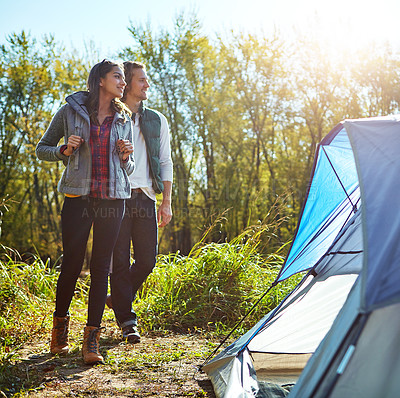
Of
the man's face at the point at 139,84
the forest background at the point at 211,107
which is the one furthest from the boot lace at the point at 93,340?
the forest background at the point at 211,107

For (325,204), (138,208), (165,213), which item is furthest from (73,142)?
(325,204)

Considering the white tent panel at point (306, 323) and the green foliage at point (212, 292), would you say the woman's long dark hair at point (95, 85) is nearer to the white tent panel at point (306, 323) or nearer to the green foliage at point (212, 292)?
the white tent panel at point (306, 323)

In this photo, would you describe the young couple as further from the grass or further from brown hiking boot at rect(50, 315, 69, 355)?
the grass

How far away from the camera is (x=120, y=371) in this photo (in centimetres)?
239

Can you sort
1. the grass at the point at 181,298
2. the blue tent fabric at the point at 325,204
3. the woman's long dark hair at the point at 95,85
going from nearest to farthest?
the blue tent fabric at the point at 325,204
the woman's long dark hair at the point at 95,85
the grass at the point at 181,298

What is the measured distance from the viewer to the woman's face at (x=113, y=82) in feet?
8.47

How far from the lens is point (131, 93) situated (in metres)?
3.14

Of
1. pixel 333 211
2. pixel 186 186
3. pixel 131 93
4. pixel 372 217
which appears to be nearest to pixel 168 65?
pixel 186 186

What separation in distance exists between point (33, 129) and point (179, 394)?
12.5 metres

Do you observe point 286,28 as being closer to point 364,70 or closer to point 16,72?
point 364,70

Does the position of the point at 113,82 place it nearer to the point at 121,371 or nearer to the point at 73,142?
the point at 73,142

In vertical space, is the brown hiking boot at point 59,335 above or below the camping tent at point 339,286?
below

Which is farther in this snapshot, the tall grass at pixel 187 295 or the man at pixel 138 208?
the tall grass at pixel 187 295

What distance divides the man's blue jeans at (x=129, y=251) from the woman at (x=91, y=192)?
49cm
